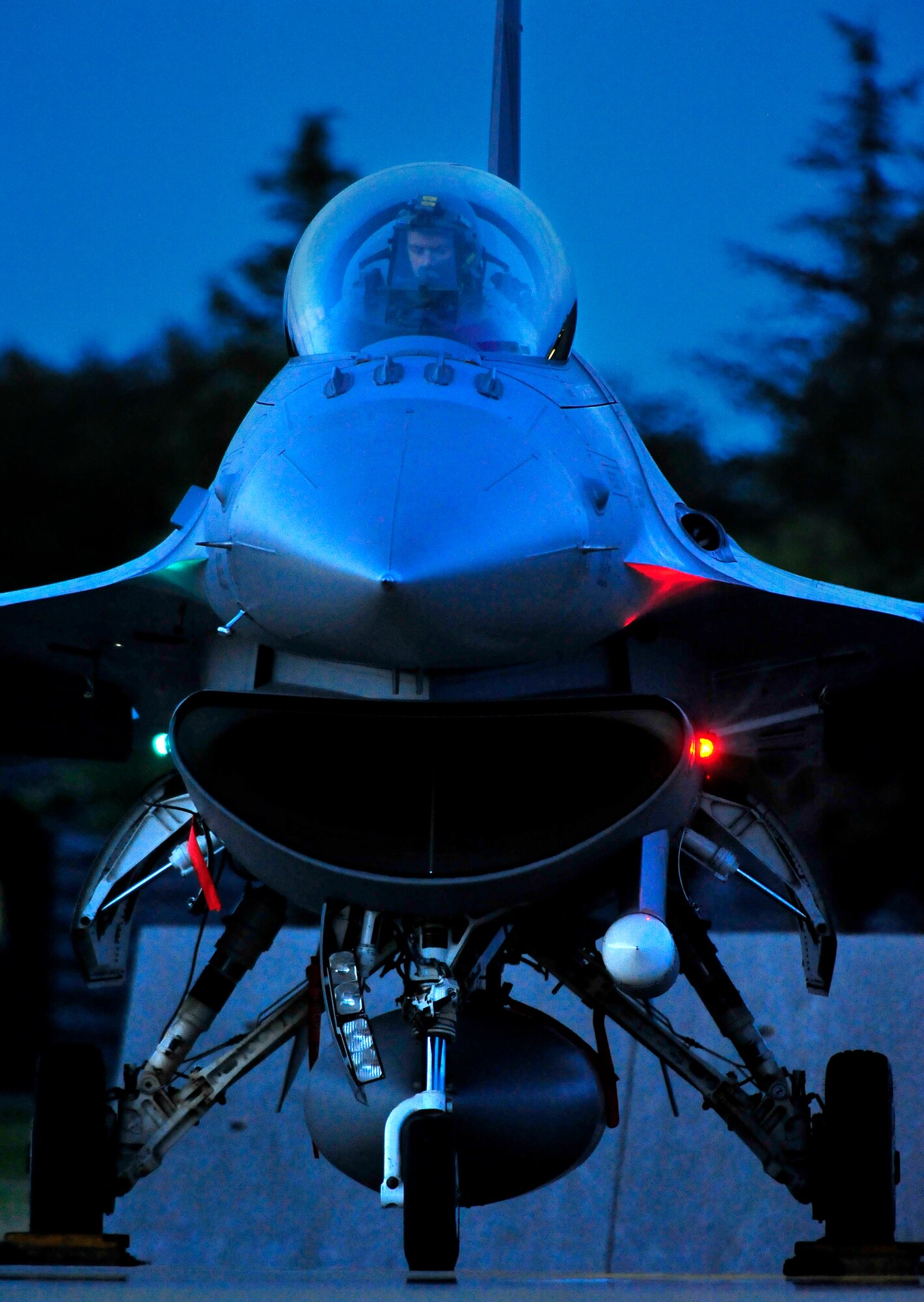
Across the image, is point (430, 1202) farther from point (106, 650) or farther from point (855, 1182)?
point (106, 650)

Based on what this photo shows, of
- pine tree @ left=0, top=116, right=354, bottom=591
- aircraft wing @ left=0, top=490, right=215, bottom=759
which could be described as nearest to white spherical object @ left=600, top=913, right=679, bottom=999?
aircraft wing @ left=0, top=490, right=215, bottom=759

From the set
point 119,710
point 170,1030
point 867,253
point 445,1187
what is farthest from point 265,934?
point 867,253

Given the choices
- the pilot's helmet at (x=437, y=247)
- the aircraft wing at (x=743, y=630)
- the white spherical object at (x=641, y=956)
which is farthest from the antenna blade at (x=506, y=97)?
the white spherical object at (x=641, y=956)

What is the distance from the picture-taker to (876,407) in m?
12.9

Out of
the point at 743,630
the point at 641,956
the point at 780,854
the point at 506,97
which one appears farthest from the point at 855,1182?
the point at 506,97

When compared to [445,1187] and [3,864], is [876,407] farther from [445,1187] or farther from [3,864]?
[445,1187]

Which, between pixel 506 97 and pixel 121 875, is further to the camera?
pixel 506 97

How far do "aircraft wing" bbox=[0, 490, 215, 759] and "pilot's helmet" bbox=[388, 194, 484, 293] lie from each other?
82 centimetres

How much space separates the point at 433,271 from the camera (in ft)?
15.4

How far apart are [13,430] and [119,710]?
6.81 metres

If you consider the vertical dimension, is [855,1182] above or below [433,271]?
below

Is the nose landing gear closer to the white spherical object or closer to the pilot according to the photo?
the white spherical object

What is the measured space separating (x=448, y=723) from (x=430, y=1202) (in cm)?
105

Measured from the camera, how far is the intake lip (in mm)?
4242
